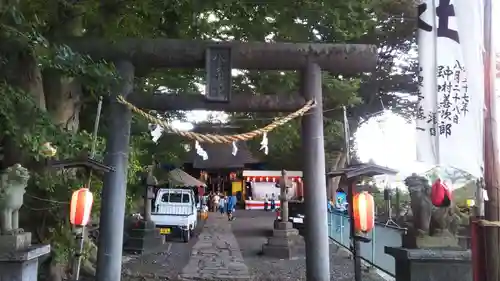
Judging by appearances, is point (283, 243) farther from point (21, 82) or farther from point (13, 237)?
point (13, 237)

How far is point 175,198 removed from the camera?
2056cm

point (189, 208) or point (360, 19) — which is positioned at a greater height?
point (360, 19)

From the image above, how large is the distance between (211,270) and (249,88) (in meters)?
4.94

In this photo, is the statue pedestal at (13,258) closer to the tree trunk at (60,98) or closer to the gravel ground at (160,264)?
the tree trunk at (60,98)

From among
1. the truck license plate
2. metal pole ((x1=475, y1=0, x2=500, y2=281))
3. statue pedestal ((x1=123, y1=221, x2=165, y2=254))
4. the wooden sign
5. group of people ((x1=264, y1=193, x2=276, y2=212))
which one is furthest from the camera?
group of people ((x1=264, y1=193, x2=276, y2=212))

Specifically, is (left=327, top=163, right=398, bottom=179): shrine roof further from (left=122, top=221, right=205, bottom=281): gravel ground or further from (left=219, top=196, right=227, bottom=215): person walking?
(left=219, top=196, right=227, bottom=215): person walking

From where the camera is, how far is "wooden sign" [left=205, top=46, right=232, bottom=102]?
736 cm

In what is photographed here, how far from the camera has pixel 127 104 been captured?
7.34m

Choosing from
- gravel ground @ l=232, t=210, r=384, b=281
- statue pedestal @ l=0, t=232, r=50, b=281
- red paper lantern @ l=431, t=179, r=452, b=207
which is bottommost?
gravel ground @ l=232, t=210, r=384, b=281

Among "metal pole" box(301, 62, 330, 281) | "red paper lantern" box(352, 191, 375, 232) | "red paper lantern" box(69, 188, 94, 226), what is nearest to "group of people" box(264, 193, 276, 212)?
"red paper lantern" box(352, 191, 375, 232)

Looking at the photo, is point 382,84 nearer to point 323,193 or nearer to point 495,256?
point 323,193

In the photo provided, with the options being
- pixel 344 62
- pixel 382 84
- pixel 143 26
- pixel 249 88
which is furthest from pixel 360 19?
pixel 382 84

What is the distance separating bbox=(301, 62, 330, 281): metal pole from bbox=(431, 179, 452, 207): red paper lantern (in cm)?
169

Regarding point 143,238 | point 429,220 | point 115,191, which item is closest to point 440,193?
point 429,220
